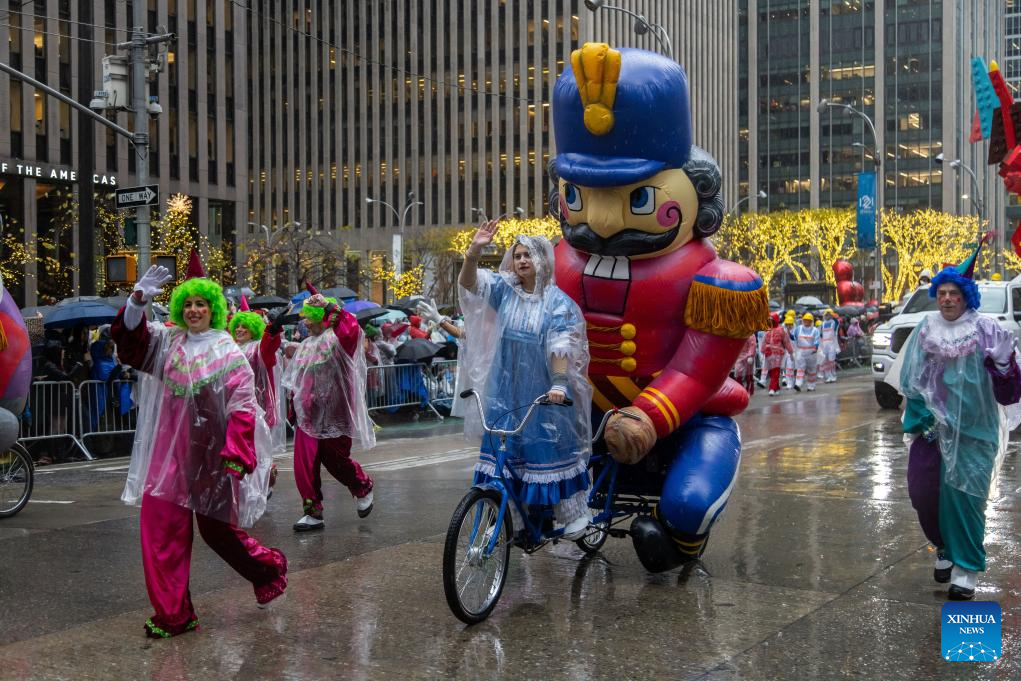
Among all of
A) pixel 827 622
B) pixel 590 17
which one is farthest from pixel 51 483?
pixel 590 17

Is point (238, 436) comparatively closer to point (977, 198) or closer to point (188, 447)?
point (188, 447)

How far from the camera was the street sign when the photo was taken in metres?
15.3

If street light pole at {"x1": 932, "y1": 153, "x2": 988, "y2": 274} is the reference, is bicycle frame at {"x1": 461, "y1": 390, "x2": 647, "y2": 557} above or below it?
below

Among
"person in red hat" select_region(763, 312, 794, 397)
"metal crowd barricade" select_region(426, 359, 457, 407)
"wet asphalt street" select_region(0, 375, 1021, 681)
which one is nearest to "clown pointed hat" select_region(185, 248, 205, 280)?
"wet asphalt street" select_region(0, 375, 1021, 681)

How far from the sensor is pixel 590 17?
268 feet

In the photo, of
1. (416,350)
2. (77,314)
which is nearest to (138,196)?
(77,314)

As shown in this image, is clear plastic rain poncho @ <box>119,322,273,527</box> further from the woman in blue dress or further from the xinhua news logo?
the xinhua news logo

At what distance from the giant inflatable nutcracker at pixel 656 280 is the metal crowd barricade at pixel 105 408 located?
28.5ft

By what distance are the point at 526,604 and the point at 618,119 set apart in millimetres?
2724

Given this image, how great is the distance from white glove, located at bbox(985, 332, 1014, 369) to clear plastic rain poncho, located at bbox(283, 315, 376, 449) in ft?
13.9

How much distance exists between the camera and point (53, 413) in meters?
Answer: 13.4

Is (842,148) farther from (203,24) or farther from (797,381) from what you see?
(797,381)

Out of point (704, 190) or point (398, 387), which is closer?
point (704, 190)

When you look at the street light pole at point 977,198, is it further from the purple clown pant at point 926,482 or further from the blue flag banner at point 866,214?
the blue flag banner at point 866,214
